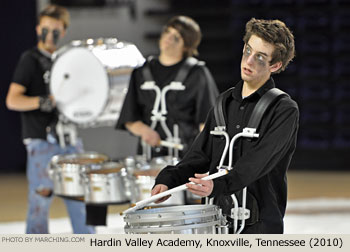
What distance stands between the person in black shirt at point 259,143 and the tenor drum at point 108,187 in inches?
56.7

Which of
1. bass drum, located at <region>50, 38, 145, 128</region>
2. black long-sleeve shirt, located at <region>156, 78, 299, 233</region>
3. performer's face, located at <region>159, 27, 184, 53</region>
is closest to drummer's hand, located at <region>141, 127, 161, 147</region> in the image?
performer's face, located at <region>159, 27, 184, 53</region>

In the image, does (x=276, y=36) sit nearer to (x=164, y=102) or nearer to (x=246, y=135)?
(x=246, y=135)

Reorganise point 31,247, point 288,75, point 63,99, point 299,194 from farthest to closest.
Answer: point 288,75
point 299,194
point 63,99
point 31,247

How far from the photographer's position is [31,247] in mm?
2342

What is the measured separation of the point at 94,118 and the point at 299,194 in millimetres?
3380

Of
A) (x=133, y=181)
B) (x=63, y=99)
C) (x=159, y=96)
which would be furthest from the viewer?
(x=63, y=99)

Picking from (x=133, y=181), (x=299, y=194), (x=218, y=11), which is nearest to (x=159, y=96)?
(x=133, y=181)

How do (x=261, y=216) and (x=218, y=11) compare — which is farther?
(x=218, y=11)

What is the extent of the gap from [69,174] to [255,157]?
6.82 feet

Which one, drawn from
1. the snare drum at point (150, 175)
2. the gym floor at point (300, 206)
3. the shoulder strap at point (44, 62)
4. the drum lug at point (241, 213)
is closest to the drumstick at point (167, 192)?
the drum lug at point (241, 213)

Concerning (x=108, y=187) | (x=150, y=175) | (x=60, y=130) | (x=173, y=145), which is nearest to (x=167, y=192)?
(x=150, y=175)

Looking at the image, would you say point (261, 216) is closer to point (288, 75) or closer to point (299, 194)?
point (299, 194)

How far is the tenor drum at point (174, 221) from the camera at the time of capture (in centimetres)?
251

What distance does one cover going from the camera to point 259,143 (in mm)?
2682
